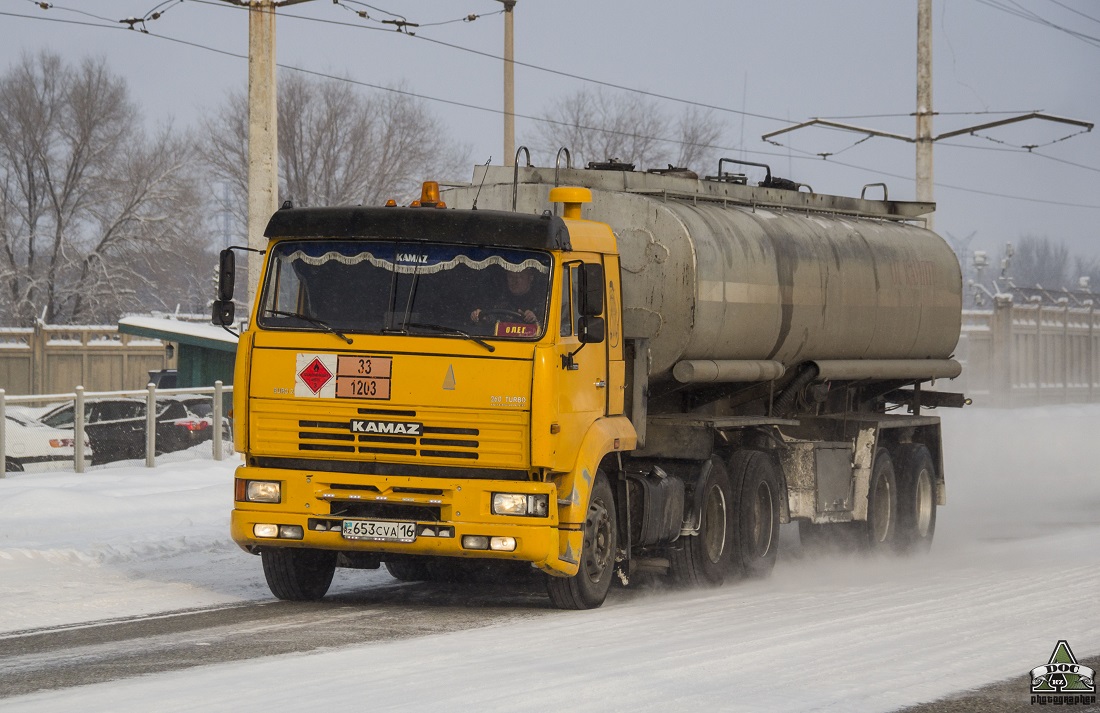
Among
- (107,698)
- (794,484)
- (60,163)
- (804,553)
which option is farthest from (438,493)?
(60,163)

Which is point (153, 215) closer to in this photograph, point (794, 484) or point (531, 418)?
point (794, 484)

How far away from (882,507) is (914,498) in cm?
70

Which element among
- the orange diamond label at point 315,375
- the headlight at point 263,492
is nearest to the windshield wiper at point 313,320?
the orange diamond label at point 315,375

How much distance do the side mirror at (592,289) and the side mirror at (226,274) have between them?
2.42m

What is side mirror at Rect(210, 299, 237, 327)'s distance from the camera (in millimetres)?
11336

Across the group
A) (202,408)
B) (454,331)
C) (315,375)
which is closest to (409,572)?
(315,375)

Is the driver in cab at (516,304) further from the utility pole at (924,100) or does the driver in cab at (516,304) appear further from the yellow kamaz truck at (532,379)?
the utility pole at (924,100)

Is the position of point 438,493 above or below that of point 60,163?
below

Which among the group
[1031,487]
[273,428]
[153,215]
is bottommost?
[1031,487]

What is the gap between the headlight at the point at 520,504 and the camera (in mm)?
10609

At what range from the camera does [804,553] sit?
1730 centimetres

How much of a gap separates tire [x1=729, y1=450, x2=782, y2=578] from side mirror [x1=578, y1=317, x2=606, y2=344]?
146 inches

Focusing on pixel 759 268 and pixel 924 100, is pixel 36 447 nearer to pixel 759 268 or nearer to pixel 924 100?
pixel 759 268

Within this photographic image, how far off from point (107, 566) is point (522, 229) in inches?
201
